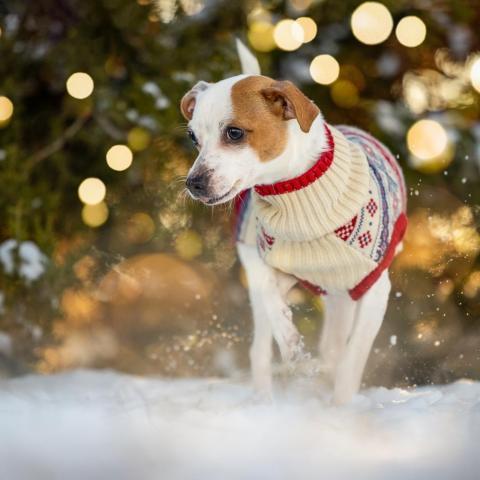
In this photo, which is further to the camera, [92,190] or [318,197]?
[92,190]

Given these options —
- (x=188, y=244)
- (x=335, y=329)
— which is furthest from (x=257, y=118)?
(x=188, y=244)

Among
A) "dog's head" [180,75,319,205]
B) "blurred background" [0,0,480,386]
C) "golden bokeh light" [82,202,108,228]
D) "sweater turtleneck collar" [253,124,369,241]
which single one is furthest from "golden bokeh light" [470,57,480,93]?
"golden bokeh light" [82,202,108,228]

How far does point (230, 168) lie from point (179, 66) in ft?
2.17

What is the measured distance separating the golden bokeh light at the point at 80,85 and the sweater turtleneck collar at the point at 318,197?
2.06 ft

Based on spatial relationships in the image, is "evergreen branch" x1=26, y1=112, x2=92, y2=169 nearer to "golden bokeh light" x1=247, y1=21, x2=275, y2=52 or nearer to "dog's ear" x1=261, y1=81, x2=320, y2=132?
"golden bokeh light" x1=247, y1=21, x2=275, y2=52

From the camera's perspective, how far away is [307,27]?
185cm

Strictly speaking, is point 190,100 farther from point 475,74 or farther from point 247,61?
point 475,74

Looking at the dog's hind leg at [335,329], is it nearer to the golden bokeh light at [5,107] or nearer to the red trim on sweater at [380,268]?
the red trim on sweater at [380,268]

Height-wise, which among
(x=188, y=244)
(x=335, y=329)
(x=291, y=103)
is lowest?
(x=188, y=244)

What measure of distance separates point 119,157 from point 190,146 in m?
0.16

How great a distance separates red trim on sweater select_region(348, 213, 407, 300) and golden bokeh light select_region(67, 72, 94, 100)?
74 centimetres

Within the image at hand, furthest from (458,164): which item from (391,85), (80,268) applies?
(80,268)

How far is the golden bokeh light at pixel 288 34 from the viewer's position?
185 cm

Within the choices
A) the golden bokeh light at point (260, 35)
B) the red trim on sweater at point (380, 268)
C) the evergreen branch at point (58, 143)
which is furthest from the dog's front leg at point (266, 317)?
the evergreen branch at point (58, 143)
